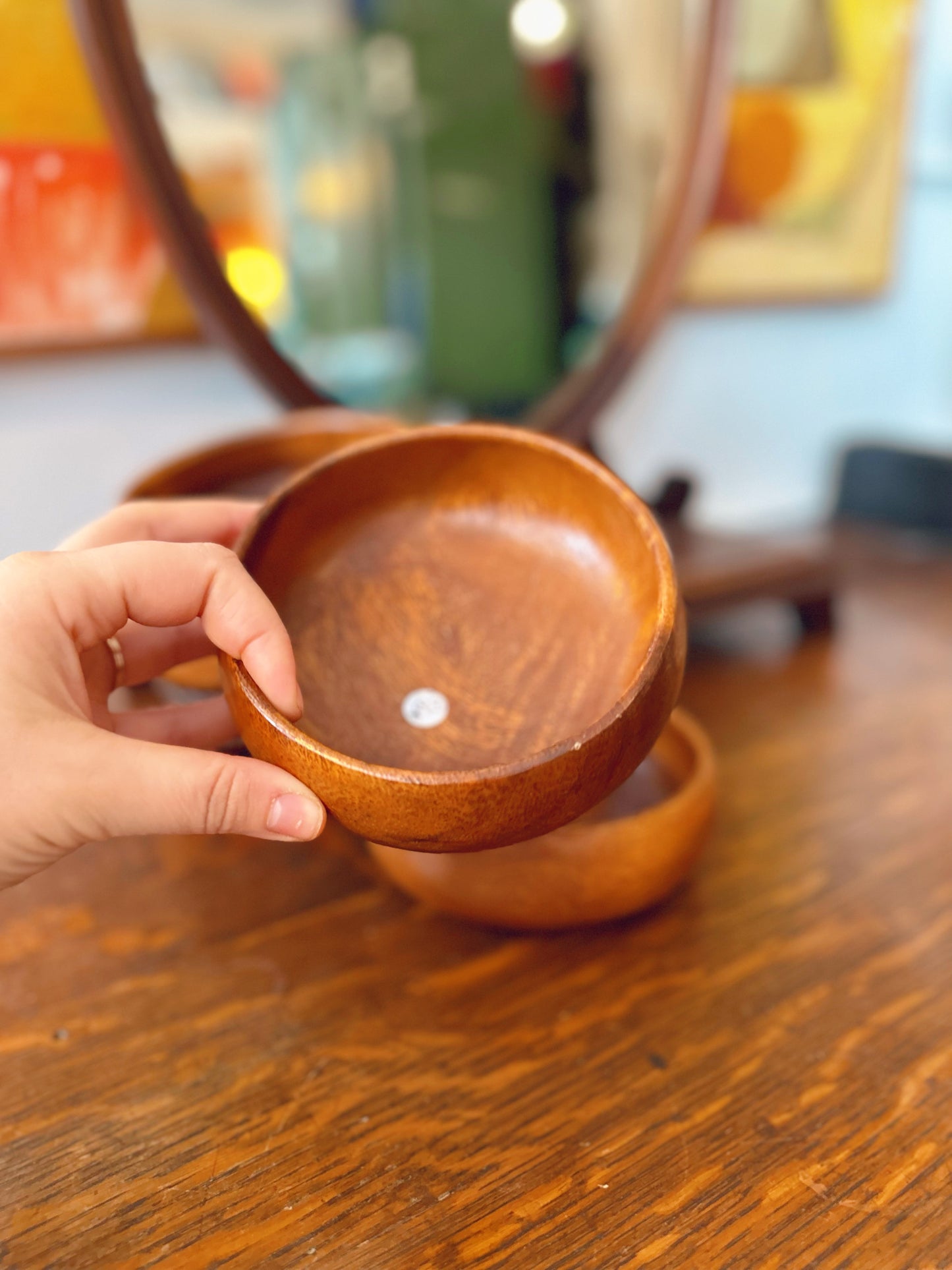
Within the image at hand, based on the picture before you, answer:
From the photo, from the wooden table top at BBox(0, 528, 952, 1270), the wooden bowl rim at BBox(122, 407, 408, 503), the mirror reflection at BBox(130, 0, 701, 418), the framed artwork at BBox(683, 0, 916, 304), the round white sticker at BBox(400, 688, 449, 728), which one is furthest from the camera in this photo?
the framed artwork at BBox(683, 0, 916, 304)

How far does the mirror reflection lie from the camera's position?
646 millimetres

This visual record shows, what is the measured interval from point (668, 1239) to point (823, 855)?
9.6 inches

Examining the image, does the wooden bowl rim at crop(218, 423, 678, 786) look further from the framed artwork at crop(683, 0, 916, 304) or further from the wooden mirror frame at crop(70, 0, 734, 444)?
the framed artwork at crop(683, 0, 916, 304)

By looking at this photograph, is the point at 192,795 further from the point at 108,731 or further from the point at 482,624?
the point at 482,624

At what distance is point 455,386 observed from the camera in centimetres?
77

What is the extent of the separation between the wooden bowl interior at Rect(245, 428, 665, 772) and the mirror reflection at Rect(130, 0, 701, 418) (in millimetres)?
326

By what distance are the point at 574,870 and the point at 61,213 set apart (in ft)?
1.77

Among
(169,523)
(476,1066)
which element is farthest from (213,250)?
(476,1066)

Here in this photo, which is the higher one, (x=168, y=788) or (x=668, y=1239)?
(x=168, y=788)

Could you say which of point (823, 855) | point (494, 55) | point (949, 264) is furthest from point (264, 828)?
point (949, 264)

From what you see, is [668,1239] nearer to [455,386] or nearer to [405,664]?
[405,664]

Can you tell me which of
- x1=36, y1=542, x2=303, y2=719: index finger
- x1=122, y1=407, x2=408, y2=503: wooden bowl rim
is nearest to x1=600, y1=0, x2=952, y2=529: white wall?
x1=122, y1=407, x2=408, y2=503: wooden bowl rim

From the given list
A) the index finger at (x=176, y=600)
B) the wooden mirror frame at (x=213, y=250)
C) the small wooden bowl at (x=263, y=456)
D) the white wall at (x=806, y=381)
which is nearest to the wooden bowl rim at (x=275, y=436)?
the small wooden bowl at (x=263, y=456)

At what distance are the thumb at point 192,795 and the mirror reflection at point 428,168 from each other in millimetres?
448
